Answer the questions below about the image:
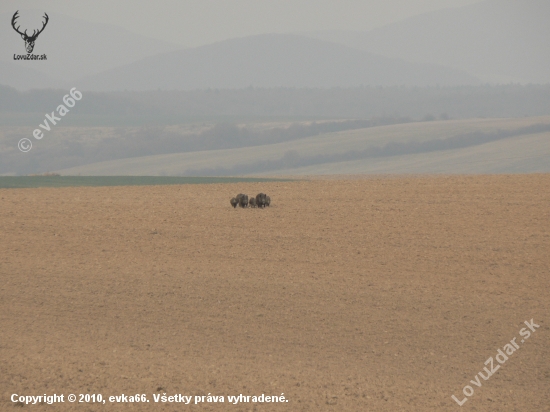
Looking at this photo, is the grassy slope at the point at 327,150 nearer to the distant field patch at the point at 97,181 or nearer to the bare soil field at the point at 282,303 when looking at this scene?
the distant field patch at the point at 97,181

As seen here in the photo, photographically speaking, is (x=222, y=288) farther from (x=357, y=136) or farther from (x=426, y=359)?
(x=357, y=136)

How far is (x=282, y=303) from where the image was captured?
11422mm

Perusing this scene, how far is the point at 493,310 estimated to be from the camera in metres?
11.1

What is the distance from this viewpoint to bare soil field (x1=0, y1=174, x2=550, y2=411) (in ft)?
27.6

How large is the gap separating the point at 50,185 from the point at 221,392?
19.8m

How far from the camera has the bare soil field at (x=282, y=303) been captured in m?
8.41

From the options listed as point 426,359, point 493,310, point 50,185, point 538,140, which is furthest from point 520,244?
point 538,140
